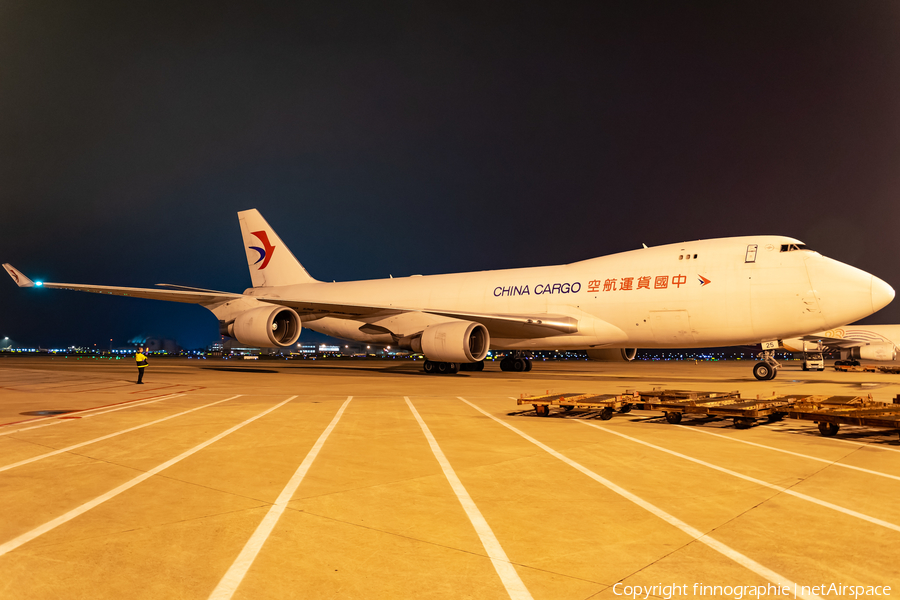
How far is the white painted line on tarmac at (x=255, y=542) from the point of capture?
116 inches

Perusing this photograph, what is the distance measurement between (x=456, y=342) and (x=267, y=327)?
7.93 m

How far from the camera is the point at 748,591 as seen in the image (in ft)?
9.63

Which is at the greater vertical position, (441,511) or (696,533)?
(696,533)

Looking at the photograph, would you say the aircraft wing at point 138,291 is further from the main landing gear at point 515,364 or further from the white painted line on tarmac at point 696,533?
the white painted line on tarmac at point 696,533

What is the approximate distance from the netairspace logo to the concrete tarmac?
0.01 meters

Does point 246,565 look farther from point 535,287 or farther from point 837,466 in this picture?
point 535,287

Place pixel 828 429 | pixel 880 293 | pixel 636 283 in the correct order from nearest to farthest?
1. pixel 828 429
2. pixel 880 293
3. pixel 636 283

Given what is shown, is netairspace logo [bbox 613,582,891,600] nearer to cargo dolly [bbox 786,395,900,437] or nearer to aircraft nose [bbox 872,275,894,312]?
cargo dolly [bbox 786,395,900,437]

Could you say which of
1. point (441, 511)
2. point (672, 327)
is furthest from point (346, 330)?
point (441, 511)

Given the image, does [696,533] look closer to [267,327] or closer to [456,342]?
[456,342]

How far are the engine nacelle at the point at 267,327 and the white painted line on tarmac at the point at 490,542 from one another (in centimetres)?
1723

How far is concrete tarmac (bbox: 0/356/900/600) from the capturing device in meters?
3.06

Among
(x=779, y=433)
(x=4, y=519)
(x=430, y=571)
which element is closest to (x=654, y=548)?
(x=430, y=571)

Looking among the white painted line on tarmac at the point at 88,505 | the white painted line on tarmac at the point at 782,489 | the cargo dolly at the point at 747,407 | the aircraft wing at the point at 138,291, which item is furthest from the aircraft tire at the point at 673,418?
the aircraft wing at the point at 138,291
